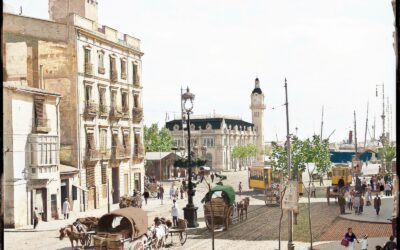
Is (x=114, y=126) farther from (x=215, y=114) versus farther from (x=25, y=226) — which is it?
(x=215, y=114)

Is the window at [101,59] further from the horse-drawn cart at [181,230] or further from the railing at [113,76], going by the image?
the horse-drawn cart at [181,230]

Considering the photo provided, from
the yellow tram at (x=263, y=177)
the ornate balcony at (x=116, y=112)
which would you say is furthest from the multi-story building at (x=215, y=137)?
the ornate balcony at (x=116, y=112)

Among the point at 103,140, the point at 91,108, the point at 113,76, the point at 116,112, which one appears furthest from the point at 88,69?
the point at 103,140

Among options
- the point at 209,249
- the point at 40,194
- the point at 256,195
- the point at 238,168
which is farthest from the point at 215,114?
the point at 209,249

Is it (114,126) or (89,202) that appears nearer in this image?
(89,202)

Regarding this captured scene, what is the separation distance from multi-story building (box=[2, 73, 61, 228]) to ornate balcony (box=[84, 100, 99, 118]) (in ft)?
16.4

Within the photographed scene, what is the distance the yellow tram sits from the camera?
173ft

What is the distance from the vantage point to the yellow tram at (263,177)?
5266 cm

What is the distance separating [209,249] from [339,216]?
529 inches

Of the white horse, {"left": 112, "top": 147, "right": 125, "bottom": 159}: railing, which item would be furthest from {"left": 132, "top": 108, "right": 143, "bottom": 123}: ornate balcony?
the white horse

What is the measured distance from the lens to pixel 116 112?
46.2 m

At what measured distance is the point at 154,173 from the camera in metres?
79.6

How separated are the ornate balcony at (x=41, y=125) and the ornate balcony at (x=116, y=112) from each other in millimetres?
10748

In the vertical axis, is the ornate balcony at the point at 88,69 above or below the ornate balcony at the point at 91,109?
above
